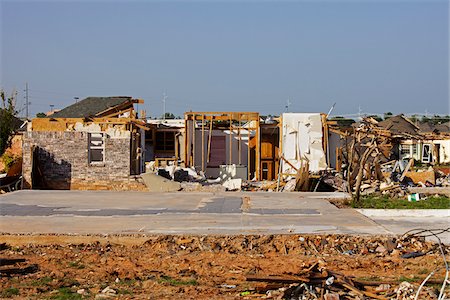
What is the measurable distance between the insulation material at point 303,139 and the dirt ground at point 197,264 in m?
19.0

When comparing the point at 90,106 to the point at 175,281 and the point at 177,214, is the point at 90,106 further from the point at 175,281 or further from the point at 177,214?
the point at 175,281

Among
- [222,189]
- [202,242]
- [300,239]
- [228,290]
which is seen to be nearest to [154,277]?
[228,290]

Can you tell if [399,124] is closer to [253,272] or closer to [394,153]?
[394,153]

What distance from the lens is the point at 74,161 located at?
25.6m

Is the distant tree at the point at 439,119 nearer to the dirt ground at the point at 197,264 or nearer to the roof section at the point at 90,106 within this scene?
the roof section at the point at 90,106

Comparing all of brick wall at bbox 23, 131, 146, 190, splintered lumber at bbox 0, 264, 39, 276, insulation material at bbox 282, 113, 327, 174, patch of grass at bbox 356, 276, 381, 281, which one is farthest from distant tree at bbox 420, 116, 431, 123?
splintered lumber at bbox 0, 264, 39, 276

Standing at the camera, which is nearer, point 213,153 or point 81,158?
point 81,158

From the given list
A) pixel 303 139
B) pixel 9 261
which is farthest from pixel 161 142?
pixel 9 261

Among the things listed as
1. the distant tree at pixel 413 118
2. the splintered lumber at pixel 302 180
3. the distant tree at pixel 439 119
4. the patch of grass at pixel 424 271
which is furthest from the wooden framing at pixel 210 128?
the distant tree at pixel 439 119

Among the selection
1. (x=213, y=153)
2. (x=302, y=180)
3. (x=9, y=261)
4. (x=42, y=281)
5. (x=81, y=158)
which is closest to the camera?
(x=42, y=281)

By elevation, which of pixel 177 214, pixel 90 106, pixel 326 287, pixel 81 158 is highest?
pixel 90 106

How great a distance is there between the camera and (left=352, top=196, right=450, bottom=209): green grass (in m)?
17.9

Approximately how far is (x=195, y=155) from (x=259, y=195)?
1313 cm

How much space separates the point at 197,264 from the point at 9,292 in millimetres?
3207
